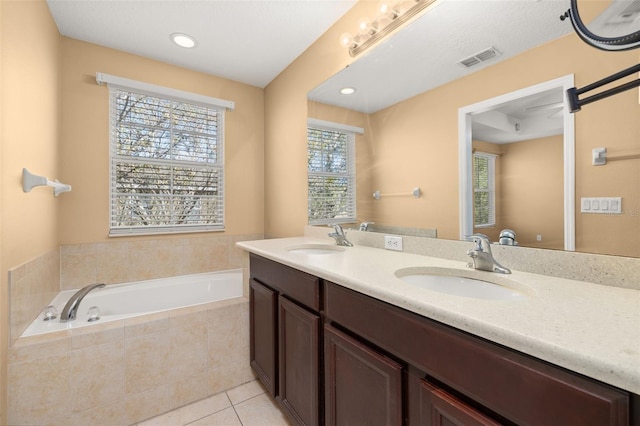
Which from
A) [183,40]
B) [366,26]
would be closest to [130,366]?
[183,40]

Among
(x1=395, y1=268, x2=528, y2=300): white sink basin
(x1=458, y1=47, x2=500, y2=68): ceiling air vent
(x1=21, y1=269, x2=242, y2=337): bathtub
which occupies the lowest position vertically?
(x1=21, y1=269, x2=242, y2=337): bathtub

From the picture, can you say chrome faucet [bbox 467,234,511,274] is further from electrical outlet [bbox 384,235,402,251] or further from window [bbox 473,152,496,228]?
electrical outlet [bbox 384,235,402,251]

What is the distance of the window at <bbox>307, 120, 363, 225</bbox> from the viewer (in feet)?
6.44

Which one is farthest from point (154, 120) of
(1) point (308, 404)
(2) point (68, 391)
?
(1) point (308, 404)

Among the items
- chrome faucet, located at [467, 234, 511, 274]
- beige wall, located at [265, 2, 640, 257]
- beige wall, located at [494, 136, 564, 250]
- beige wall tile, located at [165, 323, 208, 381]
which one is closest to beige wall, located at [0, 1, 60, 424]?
beige wall tile, located at [165, 323, 208, 381]

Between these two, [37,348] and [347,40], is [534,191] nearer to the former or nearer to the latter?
[347,40]

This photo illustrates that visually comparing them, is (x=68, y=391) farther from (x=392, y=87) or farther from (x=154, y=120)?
(x=392, y=87)

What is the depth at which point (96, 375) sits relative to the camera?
1518 mm

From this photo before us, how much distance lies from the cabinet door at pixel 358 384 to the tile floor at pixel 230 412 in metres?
0.69

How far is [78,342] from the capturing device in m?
1.48

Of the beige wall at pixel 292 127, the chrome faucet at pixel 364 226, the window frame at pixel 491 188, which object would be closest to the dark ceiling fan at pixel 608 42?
the window frame at pixel 491 188

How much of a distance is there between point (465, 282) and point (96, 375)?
1.98 m

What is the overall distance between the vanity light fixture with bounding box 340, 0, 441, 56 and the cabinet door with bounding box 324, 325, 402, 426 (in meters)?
1.65

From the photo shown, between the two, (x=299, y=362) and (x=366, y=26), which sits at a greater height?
(x=366, y=26)
